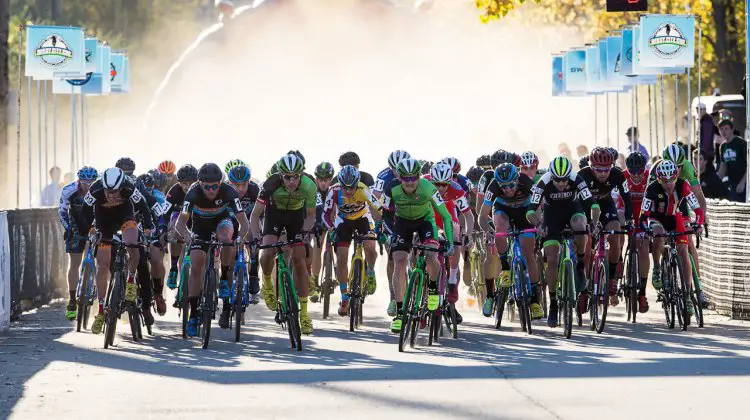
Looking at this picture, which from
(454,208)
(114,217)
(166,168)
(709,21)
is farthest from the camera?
(709,21)

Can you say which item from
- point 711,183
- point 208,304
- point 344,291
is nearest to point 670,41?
point 711,183

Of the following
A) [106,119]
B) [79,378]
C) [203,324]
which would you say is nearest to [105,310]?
[203,324]

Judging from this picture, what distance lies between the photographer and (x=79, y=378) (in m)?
13.5

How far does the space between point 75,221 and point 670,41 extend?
9.89 m

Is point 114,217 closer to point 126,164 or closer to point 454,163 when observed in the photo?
point 126,164

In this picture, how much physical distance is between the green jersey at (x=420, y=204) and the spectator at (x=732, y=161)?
999 cm

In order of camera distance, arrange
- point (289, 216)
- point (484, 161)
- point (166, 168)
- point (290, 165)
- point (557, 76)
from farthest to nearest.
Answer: point (557, 76) < point (166, 168) < point (484, 161) < point (289, 216) < point (290, 165)

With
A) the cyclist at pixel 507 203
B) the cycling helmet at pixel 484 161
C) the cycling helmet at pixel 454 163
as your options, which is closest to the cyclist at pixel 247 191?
the cycling helmet at pixel 454 163

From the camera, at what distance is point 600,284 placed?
16.7 m

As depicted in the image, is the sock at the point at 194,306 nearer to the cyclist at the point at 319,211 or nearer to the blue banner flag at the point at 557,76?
the cyclist at the point at 319,211

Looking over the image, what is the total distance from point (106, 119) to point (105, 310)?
6880cm

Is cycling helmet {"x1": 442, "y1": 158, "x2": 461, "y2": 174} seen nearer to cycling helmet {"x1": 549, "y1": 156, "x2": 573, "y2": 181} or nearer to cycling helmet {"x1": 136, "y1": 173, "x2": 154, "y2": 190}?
cycling helmet {"x1": 549, "y1": 156, "x2": 573, "y2": 181}

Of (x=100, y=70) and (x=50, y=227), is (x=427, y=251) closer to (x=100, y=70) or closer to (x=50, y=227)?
(x=50, y=227)

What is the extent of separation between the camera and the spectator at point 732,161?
2483 centimetres
